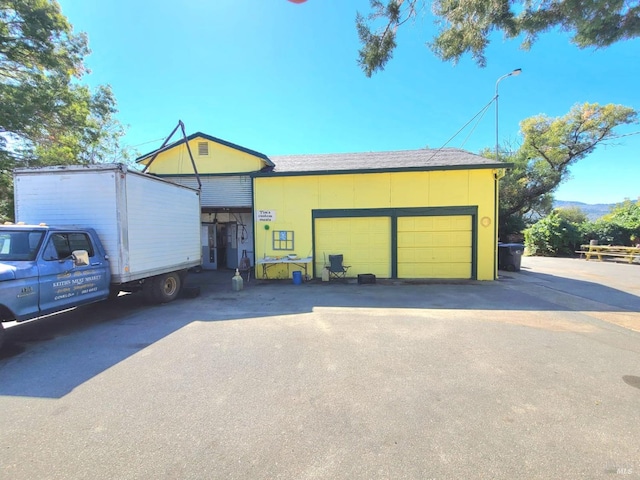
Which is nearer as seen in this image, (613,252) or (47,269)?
(47,269)

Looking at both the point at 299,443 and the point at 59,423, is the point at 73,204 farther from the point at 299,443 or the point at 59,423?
the point at 299,443

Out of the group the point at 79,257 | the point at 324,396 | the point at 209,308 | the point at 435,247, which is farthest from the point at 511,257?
the point at 79,257

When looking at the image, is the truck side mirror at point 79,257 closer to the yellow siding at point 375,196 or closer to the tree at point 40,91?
the yellow siding at point 375,196

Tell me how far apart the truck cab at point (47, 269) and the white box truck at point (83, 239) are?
0.04 ft

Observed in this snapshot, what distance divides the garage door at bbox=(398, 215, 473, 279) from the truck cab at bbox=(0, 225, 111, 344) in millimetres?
8909

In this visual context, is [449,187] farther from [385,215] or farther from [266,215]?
[266,215]

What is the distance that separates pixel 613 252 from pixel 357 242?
55.8 ft

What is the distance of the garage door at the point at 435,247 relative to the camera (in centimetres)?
1095

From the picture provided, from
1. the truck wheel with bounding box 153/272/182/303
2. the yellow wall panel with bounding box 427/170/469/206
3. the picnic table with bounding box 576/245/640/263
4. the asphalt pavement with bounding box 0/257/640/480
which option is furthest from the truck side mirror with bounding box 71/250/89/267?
the picnic table with bounding box 576/245/640/263

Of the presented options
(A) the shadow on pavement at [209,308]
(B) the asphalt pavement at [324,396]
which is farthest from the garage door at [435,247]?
(B) the asphalt pavement at [324,396]

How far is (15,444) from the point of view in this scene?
262cm

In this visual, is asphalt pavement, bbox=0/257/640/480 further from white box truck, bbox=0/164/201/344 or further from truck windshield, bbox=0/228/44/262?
truck windshield, bbox=0/228/44/262

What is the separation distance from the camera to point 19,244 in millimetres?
5117

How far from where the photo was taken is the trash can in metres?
13.1
